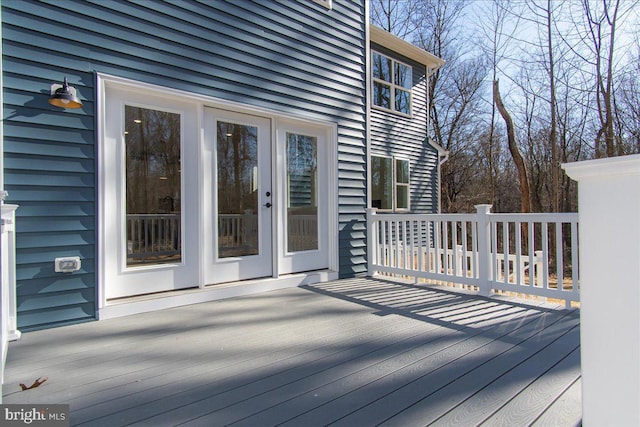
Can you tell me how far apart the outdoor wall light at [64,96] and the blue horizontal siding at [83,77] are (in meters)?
0.08

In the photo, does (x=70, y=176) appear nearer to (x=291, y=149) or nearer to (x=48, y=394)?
(x=48, y=394)

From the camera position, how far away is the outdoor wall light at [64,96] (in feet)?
8.15

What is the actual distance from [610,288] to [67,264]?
10.2 feet

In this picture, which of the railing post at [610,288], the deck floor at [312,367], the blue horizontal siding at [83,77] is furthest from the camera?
the blue horizontal siding at [83,77]

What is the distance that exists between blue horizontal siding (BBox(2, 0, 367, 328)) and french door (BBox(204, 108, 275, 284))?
289 mm

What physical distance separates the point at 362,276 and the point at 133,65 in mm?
3350

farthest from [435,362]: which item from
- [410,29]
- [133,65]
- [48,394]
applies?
[410,29]

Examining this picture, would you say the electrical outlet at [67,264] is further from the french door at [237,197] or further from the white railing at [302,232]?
the white railing at [302,232]

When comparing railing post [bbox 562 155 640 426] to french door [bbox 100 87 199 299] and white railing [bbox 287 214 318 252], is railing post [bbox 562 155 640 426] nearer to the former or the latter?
french door [bbox 100 87 199 299]

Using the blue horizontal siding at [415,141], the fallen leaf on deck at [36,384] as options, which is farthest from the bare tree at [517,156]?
the fallen leaf on deck at [36,384]

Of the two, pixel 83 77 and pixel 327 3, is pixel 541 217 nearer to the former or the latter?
pixel 327 3

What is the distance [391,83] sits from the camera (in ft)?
25.5

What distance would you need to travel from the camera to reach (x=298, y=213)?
4.18 meters

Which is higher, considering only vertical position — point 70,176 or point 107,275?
point 70,176
